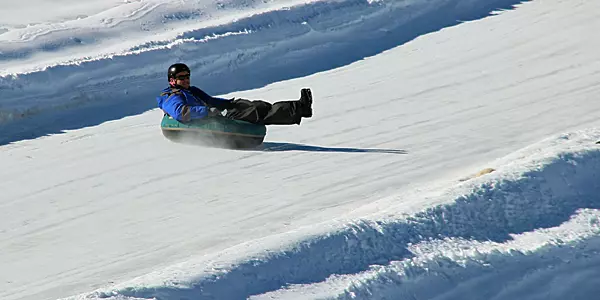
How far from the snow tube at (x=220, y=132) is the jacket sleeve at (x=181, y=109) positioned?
0.06 meters

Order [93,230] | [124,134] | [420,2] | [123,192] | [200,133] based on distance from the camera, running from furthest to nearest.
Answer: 1. [420,2]
2. [124,134]
3. [200,133]
4. [123,192]
5. [93,230]

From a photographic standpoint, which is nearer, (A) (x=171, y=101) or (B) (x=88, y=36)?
(A) (x=171, y=101)

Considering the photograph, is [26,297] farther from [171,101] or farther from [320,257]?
[171,101]

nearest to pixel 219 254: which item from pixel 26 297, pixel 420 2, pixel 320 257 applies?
pixel 320 257

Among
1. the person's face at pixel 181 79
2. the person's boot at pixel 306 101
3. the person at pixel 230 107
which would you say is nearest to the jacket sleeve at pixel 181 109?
the person at pixel 230 107

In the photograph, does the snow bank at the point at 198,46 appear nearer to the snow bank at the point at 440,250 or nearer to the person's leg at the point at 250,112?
the person's leg at the point at 250,112

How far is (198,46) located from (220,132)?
3064 mm

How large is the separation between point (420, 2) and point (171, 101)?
574 cm

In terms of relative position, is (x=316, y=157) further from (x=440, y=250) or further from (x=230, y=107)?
(x=440, y=250)

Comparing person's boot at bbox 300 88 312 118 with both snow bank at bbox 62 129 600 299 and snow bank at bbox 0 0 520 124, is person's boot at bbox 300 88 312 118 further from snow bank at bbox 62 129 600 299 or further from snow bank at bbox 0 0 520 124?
snow bank at bbox 0 0 520 124

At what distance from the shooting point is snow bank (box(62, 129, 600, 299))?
6.07 m

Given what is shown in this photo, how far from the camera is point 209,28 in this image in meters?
12.8

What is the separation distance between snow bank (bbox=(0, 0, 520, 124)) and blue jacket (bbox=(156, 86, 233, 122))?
1278 mm

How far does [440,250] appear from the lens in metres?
6.60
